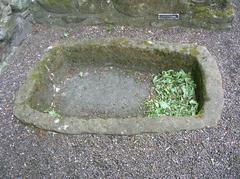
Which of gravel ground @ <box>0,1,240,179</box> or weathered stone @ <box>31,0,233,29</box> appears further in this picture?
weathered stone @ <box>31,0,233,29</box>

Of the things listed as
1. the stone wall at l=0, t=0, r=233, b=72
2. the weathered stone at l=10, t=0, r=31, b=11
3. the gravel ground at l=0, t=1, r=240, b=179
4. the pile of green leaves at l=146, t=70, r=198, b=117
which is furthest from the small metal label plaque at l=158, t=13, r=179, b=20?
the weathered stone at l=10, t=0, r=31, b=11

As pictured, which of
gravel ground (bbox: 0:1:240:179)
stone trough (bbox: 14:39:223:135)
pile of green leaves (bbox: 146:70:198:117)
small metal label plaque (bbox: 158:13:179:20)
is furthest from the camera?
small metal label plaque (bbox: 158:13:179:20)

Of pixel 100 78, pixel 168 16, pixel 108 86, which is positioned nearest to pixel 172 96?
pixel 108 86

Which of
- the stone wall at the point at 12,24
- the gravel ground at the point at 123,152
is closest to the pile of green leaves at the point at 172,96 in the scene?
the gravel ground at the point at 123,152

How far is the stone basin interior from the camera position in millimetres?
3004

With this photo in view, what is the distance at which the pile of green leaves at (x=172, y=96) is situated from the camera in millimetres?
2889

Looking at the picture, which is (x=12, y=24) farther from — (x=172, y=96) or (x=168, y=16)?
(x=172, y=96)

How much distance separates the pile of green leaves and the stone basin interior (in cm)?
6

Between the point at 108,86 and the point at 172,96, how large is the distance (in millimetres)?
588

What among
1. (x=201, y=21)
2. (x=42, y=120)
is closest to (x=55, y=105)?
(x=42, y=120)

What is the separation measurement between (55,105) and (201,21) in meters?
1.63

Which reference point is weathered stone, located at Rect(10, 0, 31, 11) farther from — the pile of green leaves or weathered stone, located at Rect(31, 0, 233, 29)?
the pile of green leaves

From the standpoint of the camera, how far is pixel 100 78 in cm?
328

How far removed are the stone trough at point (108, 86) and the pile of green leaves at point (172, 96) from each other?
61 mm
